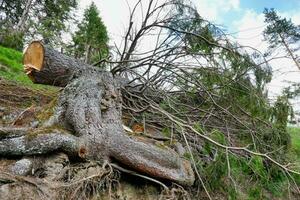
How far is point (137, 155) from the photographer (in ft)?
12.5

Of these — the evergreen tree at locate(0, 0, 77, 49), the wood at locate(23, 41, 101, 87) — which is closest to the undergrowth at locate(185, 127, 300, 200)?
the wood at locate(23, 41, 101, 87)

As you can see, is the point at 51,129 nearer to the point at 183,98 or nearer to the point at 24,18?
the point at 183,98

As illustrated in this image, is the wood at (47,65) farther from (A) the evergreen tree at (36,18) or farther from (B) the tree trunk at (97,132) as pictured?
(A) the evergreen tree at (36,18)

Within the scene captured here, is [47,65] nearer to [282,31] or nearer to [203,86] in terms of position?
[203,86]

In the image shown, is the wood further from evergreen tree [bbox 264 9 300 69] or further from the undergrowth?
evergreen tree [bbox 264 9 300 69]

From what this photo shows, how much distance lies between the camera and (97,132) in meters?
3.67

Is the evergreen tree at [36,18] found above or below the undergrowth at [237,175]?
above

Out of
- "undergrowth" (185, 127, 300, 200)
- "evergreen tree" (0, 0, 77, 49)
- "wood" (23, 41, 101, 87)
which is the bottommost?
"undergrowth" (185, 127, 300, 200)

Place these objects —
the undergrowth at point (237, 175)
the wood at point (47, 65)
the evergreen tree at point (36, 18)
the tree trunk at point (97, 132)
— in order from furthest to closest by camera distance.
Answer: the evergreen tree at point (36, 18), the wood at point (47, 65), the undergrowth at point (237, 175), the tree trunk at point (97, 132)

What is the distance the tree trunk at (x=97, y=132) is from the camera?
11.4ft

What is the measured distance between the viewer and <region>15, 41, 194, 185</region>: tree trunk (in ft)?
11.4

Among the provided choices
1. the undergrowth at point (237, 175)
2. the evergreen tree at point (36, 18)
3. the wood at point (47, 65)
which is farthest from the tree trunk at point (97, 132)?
the evergreen tree at point (36, 18)

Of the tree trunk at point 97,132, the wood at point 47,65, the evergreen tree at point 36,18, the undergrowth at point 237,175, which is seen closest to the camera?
the tree trunk at point 97,132

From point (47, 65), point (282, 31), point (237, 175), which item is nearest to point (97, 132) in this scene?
point (47, 65)
